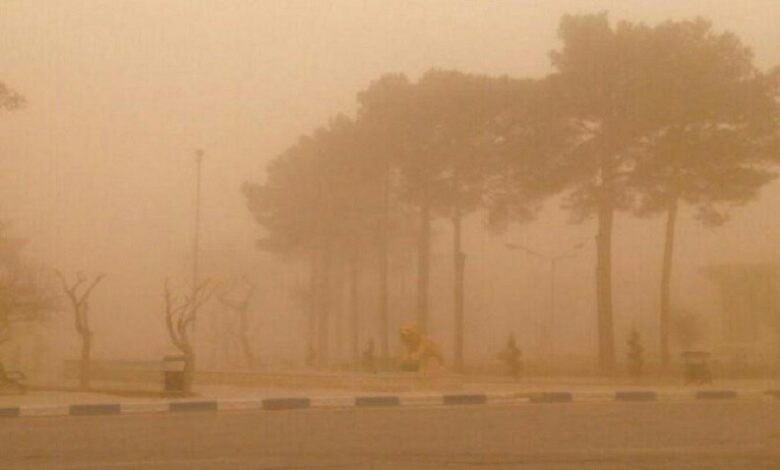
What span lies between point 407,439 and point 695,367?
52.4ft

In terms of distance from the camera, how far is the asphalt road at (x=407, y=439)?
11.5m

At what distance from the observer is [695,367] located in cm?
2856

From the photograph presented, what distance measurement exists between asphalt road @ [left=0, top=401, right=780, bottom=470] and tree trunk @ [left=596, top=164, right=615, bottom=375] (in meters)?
14.1

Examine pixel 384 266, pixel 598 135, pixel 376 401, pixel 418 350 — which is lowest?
pixel 376 401

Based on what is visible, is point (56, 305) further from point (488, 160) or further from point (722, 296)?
point (722, 296)

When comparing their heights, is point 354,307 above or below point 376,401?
above

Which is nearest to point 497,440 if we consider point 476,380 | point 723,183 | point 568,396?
point 568,396

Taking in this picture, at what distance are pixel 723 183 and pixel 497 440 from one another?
2269cm

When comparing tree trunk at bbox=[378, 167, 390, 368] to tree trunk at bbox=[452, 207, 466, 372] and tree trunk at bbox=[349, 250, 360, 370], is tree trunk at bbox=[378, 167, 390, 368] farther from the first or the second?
tree trunk at bbox=[452, 207, 466, 372]

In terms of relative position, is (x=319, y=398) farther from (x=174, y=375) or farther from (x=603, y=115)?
(x=603, y=115)

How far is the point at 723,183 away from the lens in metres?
34.8

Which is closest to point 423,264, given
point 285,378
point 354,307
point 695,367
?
point 354,307

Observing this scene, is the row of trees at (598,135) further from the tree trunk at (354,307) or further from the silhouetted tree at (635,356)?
the tree trunk at (354,307)

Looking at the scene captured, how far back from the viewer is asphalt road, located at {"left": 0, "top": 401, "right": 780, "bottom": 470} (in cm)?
1146
